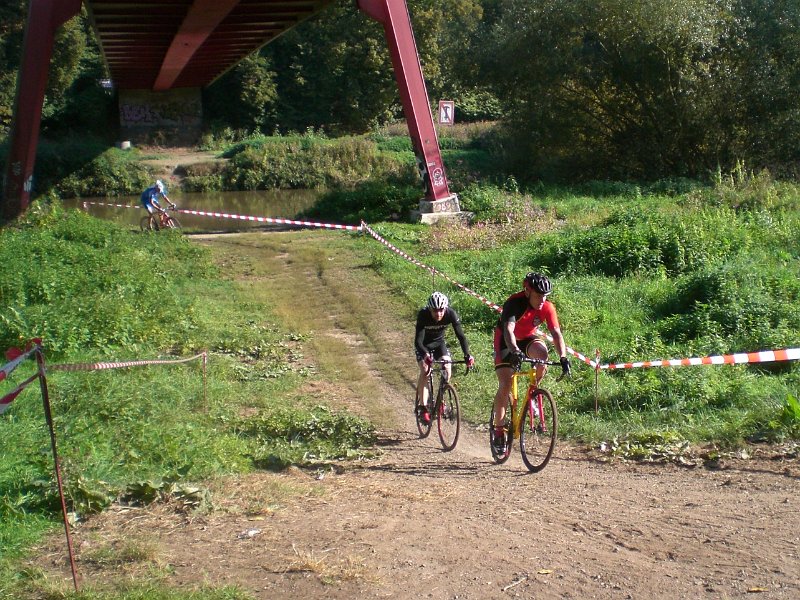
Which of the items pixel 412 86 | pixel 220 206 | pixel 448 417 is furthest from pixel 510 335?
pixel 220 206

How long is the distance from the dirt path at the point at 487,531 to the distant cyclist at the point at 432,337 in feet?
2.26

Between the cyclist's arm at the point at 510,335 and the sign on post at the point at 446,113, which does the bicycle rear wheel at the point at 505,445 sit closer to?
the cyclist's arm at the point at 510,335

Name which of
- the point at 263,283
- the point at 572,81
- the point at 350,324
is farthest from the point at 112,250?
the point at 572,81

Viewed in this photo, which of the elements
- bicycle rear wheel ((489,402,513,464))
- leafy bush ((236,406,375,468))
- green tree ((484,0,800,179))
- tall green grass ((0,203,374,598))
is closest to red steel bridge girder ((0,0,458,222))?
green tree ((484,0,800,179))

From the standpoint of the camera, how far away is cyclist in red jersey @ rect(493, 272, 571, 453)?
297 inches

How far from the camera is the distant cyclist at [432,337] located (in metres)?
8.69

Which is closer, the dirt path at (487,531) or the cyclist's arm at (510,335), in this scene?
the dirt path at (487,531)

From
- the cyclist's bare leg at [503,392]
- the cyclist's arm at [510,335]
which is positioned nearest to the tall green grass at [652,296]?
the cyclist's bare leg at [503,392]

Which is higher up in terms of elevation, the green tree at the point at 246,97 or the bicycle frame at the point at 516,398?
the green tree at the point at 246,97

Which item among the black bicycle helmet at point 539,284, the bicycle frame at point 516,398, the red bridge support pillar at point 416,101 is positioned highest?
the red bridge support pillar at point 416,101

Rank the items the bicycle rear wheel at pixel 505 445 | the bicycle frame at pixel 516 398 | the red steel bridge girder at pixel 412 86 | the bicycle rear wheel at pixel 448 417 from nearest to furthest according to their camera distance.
Result: 1. the bicycle frame at pixel 516 398
2. the bicycle rear wheel at pixel 505 445
3. the bicycle rear wheel at pixel 448 417
4. the red steel bridge girder at pixel 412 86

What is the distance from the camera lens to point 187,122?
5259 cm

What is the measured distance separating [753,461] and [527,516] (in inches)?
97.6

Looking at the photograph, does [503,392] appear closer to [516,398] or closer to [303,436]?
[516,398]
